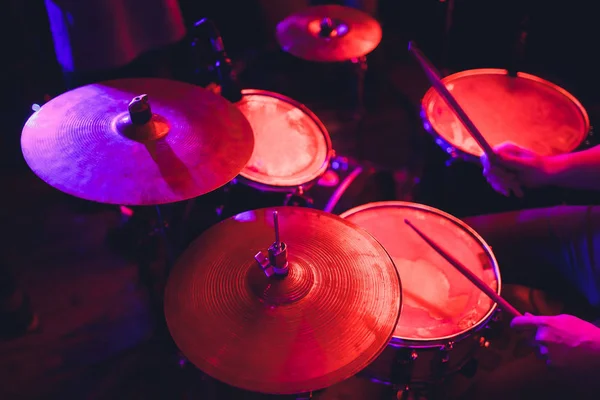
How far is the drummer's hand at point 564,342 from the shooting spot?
1367mm

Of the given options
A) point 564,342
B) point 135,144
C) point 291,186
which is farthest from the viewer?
point 291,186

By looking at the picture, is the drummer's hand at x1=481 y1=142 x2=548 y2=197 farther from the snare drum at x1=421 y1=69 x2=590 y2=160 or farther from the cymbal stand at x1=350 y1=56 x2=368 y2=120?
the cymbal stand at x1=350 y1=56 x2=368 y2=120

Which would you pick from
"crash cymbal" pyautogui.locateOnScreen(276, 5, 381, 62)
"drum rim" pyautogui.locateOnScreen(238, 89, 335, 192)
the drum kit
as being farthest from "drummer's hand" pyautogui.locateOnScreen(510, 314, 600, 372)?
"crash cymbal" pyautogui.locateOnScreen(276, 5, 381, 62)

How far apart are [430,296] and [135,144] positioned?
1.13 m

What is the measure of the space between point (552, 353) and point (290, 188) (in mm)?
1114

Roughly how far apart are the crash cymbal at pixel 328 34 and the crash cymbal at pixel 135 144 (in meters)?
0.93

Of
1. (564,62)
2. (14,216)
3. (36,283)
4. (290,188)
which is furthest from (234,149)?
(564,62)

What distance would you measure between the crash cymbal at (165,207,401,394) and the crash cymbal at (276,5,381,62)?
51.2 inches

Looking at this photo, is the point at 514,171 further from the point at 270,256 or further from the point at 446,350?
the point at 270,256

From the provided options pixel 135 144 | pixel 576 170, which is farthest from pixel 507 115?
pixel 135 144

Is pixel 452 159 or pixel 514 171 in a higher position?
pixel 514 171

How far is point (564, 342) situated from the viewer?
1364 millimetres

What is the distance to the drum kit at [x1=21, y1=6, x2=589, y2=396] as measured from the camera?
3.89 feet

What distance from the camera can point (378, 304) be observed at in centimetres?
127
